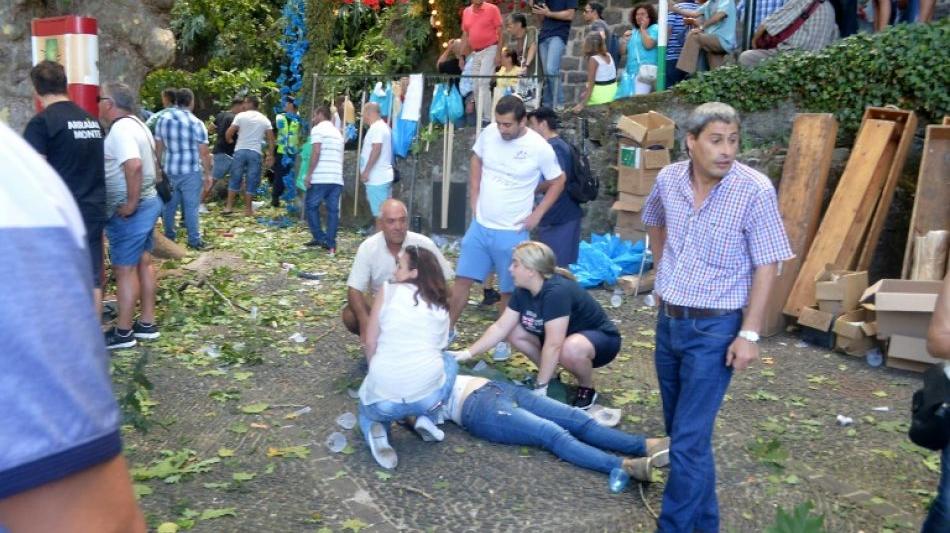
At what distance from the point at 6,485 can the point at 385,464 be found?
155 inches

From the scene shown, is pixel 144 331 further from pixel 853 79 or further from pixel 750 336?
pixel 853 79

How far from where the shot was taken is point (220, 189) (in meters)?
16.1

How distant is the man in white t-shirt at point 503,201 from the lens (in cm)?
710

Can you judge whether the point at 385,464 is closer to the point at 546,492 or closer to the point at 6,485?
the point at 546,492

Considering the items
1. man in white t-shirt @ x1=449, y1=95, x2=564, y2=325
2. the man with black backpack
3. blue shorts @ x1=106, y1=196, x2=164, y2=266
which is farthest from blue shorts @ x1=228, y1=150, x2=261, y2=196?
man in white t-shirt @ x1=449, y1=95, x2=564, y2=325

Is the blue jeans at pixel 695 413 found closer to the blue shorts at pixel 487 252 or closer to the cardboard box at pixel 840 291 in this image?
the blue shorts at pixel 487 252

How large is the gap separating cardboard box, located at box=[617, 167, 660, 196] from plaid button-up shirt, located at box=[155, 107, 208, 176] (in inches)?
197

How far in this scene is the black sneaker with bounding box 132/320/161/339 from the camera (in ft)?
23.4

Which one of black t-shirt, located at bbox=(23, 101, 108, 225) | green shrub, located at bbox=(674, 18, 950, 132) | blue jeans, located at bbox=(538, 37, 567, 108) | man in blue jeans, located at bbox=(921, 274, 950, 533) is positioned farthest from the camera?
blue jeans, located at bbox=(538, 37, 567, 108)

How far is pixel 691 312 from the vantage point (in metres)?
3.98

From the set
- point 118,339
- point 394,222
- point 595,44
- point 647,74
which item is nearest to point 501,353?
point 394,222

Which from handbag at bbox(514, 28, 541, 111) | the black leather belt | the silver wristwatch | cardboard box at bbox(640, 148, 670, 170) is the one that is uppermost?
handbag at bbox(514, 28, 541, 111)

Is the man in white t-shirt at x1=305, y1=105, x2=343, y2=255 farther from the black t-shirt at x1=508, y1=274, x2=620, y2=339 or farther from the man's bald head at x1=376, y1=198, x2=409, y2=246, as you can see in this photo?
the black t-shirt at x1=508, y1=274, x2=620, y2=339

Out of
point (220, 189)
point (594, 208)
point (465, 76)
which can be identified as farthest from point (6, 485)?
point (220, 189)
